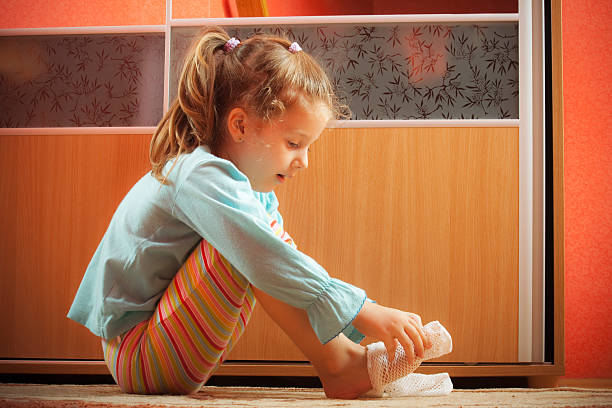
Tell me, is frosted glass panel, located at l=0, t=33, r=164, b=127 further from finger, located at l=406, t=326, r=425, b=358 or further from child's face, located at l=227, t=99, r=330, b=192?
finger, located at l=406, t=326, r=425, b=358

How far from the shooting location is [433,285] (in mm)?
1094

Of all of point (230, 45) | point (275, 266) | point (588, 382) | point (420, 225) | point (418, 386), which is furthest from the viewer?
point (588, 382)

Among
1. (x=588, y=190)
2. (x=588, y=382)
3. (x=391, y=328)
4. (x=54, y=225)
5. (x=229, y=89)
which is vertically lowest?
(x=588, y=382)

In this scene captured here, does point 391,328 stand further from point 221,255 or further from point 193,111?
point 193,111

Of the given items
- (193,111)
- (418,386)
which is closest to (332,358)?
(418,386)

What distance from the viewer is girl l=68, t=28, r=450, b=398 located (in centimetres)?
63

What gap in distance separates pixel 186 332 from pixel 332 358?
19 cm

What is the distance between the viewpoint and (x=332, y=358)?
683 millimetres

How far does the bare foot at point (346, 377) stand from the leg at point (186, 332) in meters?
0.14

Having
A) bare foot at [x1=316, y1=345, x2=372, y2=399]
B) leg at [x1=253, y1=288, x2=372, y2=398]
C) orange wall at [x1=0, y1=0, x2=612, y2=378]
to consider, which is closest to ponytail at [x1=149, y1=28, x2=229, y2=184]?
leg at [x1=253, y1=288, x2=372, y2=398]

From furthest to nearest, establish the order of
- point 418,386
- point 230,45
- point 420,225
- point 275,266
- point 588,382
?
point 588,382 < point 420,225 < point 230,45 < point 418,386 < point 275,266

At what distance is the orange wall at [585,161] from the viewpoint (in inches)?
57.1

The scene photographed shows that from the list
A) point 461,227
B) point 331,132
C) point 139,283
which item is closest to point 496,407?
point 139,283

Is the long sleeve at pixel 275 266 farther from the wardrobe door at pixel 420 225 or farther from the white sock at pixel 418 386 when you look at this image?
the wardrobe door at pixel 420 225
